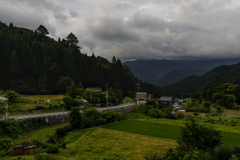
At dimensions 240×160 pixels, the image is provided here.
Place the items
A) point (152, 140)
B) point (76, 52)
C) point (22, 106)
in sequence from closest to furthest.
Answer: point (152, 140)
point (22, 106)
point (76, 52)

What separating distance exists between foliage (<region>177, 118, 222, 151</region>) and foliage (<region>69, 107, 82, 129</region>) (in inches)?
640

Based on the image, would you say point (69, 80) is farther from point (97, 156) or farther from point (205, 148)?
point (205, 148)

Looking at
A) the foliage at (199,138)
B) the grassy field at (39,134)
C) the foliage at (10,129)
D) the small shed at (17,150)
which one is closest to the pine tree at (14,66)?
the grassy field at (39,134)

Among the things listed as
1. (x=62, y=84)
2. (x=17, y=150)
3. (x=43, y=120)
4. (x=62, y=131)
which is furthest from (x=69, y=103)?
(x=17, y=150)

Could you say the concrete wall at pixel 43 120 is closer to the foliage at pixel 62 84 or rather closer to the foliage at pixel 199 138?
the foliage at pixel 199 138

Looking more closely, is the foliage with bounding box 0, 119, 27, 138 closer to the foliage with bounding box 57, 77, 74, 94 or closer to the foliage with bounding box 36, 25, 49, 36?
the foliage with bounding box 57, 77, 74, 94

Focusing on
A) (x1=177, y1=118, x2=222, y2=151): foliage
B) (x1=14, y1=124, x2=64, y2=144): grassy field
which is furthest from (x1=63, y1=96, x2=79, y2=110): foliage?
(x1=177, y1=118, x2=222, y2=151): foliage

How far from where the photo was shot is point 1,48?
46.6 m

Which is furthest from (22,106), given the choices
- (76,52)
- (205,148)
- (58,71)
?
(76,52)

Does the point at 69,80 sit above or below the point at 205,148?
above

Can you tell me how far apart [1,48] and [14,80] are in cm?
1190

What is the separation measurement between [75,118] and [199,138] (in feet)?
58.6

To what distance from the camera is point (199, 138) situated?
10.1 meters

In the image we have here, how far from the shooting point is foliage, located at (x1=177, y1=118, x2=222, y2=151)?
9837 millimetres
